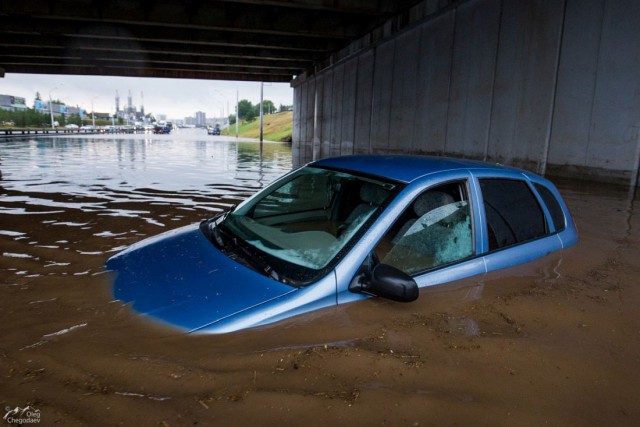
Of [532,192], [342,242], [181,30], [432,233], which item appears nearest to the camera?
[342,242]

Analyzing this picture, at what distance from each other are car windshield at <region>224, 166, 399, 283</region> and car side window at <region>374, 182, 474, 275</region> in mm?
227

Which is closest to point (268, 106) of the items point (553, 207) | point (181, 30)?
point (181, 30)

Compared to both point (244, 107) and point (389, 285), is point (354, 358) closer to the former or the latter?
point (389, 285)

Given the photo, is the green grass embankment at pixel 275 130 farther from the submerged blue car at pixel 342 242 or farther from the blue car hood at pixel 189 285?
the blue car hood at pixel 189 285

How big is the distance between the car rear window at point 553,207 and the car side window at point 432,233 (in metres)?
1.19

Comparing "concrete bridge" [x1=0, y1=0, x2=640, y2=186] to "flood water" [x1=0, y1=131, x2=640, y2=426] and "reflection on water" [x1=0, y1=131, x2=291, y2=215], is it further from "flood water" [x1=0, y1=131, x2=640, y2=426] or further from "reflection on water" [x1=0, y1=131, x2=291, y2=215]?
"flood water" [x1=0, y1=131, x2=640, y2=426]

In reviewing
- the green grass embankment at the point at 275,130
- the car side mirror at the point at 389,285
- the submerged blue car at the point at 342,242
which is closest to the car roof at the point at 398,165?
the submerged blue car at the point at 342,242

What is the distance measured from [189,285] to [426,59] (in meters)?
18.1

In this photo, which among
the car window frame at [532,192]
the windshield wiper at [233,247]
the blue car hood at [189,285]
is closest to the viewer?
the blue car hood at [189,285]

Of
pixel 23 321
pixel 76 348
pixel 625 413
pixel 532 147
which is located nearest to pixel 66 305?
pixel 23 321

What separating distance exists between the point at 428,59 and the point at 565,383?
17935 millimetres

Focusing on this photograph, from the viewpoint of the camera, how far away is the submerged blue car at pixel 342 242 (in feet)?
7.93

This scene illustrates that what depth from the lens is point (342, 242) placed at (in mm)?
Result: 2723

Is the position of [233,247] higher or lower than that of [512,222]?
lower
